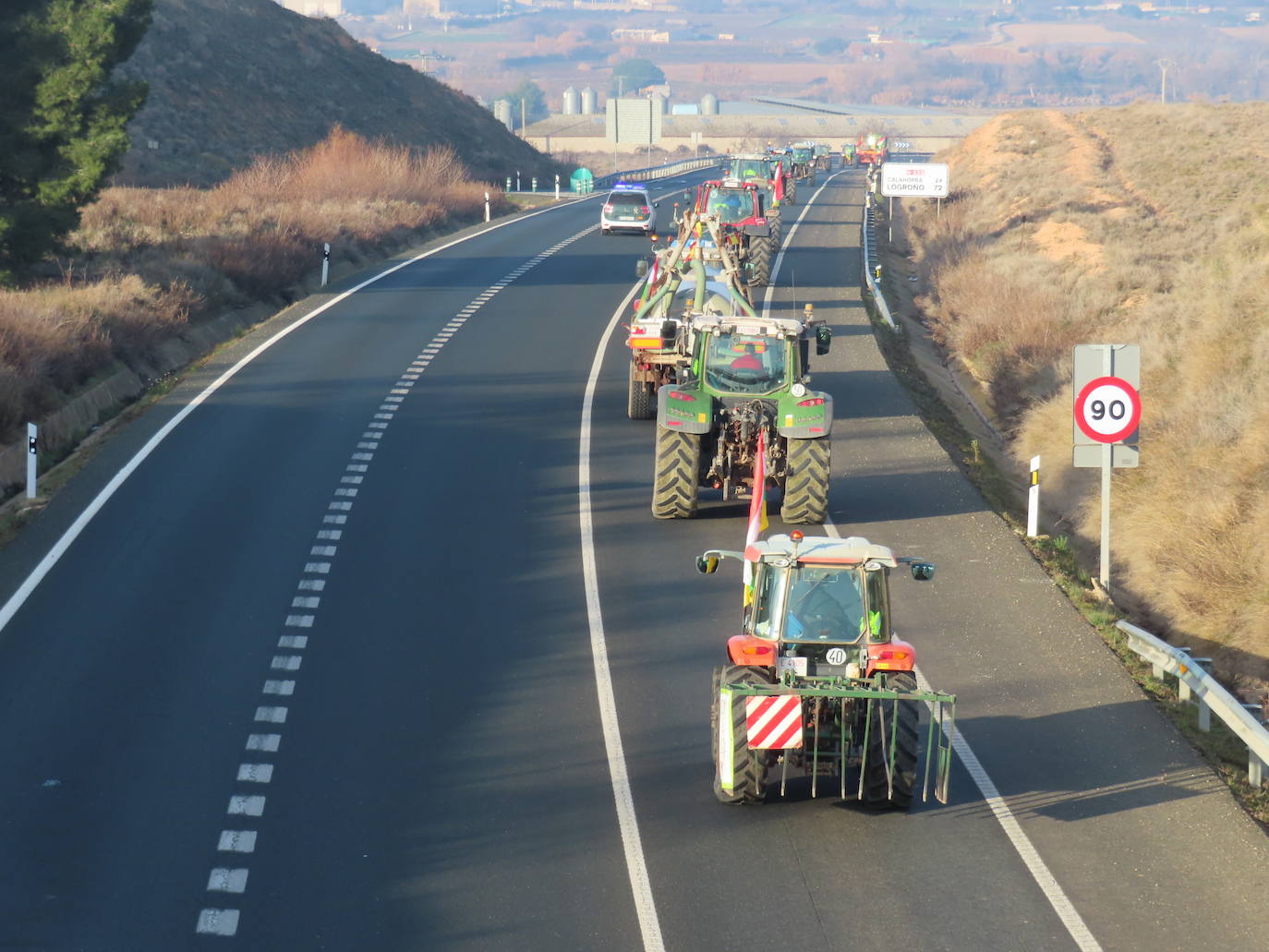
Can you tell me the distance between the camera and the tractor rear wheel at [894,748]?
1156cm

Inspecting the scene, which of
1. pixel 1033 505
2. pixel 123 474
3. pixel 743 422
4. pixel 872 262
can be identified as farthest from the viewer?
pixel 872 262

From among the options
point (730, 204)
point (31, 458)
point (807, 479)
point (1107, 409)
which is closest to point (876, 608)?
point (1107, 409)

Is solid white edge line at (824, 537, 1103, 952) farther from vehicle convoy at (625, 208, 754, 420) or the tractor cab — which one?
vehicle convoy at (625, 208, 754, 420)

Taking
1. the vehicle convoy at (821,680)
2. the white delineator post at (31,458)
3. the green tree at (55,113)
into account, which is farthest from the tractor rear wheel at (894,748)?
the green tree at (55,113)

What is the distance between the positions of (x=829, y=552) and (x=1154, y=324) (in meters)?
22.4

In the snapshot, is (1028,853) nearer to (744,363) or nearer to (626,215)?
(744,363)

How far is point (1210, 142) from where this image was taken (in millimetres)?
76000

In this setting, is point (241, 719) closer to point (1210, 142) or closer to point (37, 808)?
point (37, 808)

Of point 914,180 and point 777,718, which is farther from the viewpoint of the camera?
point 914,180

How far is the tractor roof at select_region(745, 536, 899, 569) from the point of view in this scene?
1190 centimetres

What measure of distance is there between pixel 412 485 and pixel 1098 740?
10636 millimetres

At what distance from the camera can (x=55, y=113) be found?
3388 centimetres

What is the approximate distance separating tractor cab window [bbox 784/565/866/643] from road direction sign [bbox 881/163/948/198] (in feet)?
Result: 145

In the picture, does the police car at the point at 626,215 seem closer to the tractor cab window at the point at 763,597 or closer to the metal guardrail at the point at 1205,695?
the metal guardrail at the point at 1205,695
